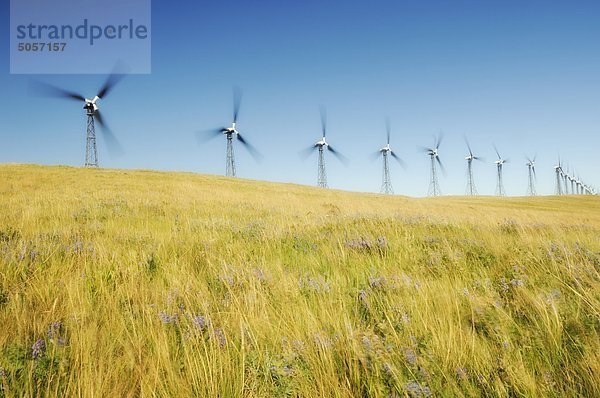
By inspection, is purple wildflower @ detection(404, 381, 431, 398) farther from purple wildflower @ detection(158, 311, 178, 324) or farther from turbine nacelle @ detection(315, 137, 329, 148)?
turbine nacelle @ detection(315, 137, 329, 148)

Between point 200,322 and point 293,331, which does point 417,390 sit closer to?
point 293,331

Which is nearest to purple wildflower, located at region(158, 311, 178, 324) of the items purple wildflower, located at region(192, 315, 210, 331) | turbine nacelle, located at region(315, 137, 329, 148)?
purple wildflower, located at region(192, 315, 210, 331)

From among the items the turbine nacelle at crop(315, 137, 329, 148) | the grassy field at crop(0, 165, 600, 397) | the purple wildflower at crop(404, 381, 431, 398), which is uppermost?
the turbine nacelle at crop(315, 137, 329, 148)

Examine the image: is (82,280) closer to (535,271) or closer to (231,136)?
(535,271)

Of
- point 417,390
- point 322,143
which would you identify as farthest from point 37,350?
point 322,143

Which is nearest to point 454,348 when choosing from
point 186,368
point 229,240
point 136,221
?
point 186,368

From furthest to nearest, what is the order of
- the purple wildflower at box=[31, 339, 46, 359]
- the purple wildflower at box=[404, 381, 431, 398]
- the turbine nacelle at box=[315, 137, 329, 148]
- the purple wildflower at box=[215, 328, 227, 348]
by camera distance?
the turbine nacelle at box=[315, 137, 329, 148] < the purple wildflower at box=[215, 328, 227, 348] < the purple wildflower at box=[31, 339, 46, 359] < the purple wildflower at box=[404, 381, 431, 398]

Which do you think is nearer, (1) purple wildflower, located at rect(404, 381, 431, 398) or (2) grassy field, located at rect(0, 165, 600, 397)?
(1) purple wildflower, located at rect(404, 381, 431, 398)

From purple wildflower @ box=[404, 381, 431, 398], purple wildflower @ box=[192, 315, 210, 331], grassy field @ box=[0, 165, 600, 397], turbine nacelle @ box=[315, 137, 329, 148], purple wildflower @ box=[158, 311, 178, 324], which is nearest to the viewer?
purple wildflower @ box=[404, 381, 431, 398]

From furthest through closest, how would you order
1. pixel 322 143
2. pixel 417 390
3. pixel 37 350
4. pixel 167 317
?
pixel 322 143 → pixel 167 317 → pixel 37 350 → pixel 417 390

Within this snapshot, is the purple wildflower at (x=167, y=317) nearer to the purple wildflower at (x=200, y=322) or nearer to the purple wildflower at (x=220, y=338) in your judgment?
the purple wildflower at (x=200, y=322)

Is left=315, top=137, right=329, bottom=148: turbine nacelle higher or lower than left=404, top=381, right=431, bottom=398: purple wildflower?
Result: higher

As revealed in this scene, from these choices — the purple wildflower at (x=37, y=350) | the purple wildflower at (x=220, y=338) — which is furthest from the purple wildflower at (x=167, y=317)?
the purple wildflower at (x=37, y=350)

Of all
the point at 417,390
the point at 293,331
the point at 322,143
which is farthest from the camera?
the point at 322,143
